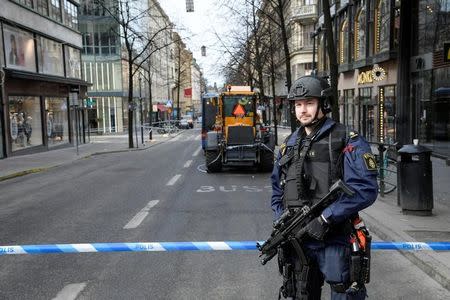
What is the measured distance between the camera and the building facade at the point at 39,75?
79.9ft

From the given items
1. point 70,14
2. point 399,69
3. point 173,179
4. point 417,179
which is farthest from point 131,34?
point 417,179

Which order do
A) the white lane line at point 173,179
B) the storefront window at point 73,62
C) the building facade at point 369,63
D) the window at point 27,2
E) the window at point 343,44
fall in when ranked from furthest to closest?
the storefront window at point 73,62
the window at point 343,44
the window at point 27,2
the building facade at point 369,63
the white lane line at point 173,179

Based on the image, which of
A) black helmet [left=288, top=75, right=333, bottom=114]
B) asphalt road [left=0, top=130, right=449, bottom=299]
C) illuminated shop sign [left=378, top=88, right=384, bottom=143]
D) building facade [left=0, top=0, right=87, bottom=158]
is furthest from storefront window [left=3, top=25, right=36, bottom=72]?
black helmet [left=288, top=75, right=333, bottom=114]

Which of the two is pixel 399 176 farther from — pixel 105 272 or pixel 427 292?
pixel 105 272

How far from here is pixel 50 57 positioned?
→ 3094 cm

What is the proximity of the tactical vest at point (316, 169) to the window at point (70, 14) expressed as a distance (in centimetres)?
3449

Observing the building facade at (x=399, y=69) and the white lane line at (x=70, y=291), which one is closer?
the white lane line at (x=70, y=291)

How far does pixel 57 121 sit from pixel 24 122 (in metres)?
5.59

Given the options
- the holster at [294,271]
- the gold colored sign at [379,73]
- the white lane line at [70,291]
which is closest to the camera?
the holster at [294,271]

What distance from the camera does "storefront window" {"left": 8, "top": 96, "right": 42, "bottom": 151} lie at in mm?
25094

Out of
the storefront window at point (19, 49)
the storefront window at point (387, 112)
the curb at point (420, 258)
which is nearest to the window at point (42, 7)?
the storefront window at point (19, 49)

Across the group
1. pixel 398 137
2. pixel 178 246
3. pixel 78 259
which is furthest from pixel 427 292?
pixel 398 137

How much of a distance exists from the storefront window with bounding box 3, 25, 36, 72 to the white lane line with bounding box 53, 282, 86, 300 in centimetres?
2184

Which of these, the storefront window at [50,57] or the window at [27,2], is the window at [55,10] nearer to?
the storefront window at [50,57]
